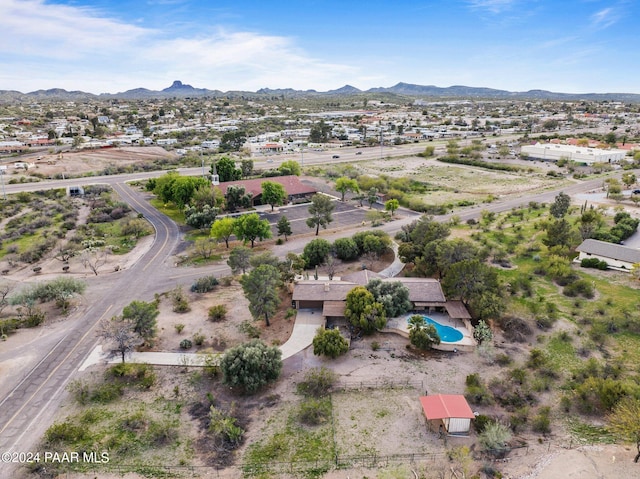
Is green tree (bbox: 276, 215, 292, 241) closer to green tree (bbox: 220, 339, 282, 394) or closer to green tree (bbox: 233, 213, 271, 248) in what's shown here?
green tree (bbox: 233, 213, 271, 248)

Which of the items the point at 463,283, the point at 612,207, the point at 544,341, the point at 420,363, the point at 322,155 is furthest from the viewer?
the point at 322,155

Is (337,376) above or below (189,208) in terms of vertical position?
below

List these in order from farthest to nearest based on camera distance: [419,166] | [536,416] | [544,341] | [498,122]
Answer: [498,122] → [419,166] → [544,341] → [536,416]

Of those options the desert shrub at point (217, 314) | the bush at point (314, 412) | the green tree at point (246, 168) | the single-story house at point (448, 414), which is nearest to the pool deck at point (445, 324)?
the single-story house at point (448, 414)

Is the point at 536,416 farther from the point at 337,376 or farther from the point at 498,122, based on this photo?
the point at 498,122

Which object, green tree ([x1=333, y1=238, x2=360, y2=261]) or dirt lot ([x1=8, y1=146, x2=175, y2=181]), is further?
dirt lot ([x1=8, y1=146, x2=175, y2=181])

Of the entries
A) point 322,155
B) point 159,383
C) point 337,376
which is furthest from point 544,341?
point 322,155

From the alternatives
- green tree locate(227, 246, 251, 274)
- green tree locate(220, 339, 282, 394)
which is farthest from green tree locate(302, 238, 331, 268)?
green tree locate(220, 339, 282, 394)

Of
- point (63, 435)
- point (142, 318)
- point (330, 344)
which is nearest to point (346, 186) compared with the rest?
point (330, 344)

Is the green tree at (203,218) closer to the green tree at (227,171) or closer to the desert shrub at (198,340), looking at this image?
the green tree at (227,171)
